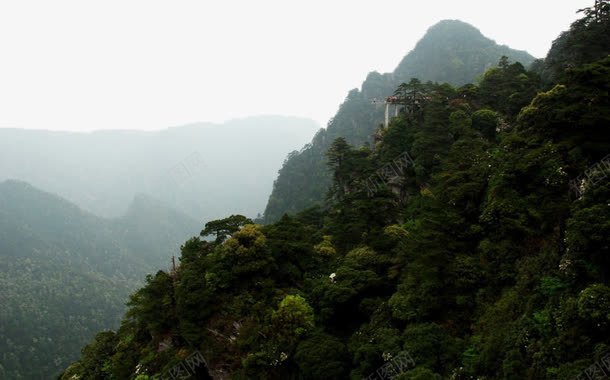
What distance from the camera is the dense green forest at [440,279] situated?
14125 millimetres

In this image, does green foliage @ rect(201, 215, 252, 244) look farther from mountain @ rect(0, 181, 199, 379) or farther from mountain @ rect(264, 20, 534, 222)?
mountain @ rect(0, 181, 199, 379)

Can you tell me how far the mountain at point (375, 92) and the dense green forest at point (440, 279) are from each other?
5748 centimetres

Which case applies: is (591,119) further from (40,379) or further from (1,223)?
(1,223)

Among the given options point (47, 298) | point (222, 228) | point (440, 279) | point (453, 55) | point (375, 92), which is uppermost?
point (453, 55)

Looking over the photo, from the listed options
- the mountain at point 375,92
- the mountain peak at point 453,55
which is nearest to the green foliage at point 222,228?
the mountain at point 375,92

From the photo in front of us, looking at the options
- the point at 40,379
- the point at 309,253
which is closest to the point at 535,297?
the point at 309,253

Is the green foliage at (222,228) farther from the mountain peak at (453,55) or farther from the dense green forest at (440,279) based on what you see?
the mountain peak at (453,55)

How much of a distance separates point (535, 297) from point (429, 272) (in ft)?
17.0

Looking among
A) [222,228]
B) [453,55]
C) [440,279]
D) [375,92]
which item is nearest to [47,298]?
[375,92]

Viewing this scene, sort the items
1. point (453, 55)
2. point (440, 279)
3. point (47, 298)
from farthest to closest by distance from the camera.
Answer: point (47, 298) → point (453, 55) → point (440, 279)

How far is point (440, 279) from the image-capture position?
20031mm

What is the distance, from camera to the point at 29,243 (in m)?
184

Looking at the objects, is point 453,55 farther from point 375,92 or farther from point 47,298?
point 47,298

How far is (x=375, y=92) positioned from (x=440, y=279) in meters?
107
